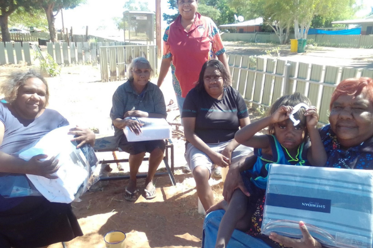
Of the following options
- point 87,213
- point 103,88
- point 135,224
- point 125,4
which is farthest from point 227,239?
point 125,4

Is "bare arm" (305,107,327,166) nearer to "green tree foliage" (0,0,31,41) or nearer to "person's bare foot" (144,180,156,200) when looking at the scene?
"person's bare foot" (144,180,156,200)

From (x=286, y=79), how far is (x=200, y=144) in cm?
434

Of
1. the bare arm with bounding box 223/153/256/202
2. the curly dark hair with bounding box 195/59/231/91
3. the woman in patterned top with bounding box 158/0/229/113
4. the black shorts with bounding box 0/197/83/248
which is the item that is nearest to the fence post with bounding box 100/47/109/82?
the woman in patterned top with bounding box 158/0/229/113

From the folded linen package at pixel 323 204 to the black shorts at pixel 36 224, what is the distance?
1551 millimetres

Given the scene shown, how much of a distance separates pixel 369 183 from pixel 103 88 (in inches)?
369

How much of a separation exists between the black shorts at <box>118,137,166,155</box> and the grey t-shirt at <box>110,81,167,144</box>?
0.28 feet

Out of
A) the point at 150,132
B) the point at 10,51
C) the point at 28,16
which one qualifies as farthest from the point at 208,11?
the point at 150,132

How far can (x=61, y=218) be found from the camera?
230 centimetres

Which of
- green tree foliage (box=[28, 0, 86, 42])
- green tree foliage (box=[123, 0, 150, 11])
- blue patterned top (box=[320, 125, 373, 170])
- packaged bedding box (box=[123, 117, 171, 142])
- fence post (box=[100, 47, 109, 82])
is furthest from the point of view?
green tree foliage (box=[123, 0, 150, 11])

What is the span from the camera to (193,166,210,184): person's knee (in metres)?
2.62

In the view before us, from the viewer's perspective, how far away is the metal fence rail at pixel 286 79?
18.2ft

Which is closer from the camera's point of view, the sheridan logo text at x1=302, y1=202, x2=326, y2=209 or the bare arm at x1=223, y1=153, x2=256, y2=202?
the sheridan logo text at x1=302, y1=202, x2=326, y2=209

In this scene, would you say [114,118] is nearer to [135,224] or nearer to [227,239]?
[135,224]

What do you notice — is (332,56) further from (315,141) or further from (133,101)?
(315,141)
